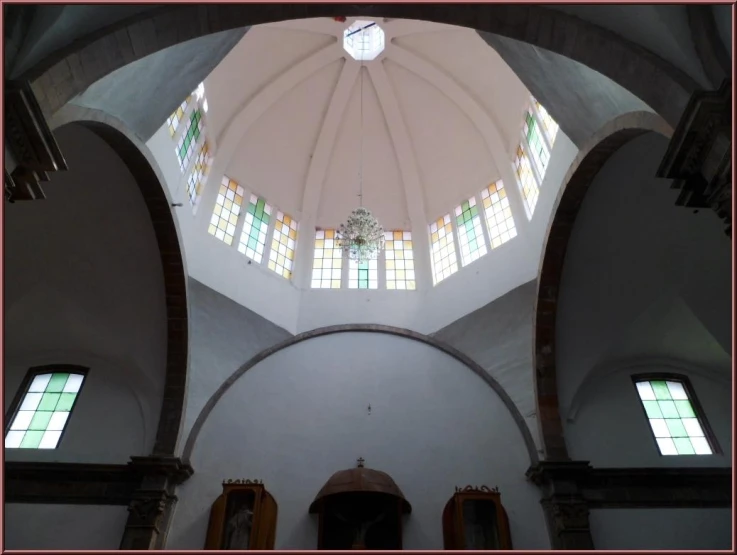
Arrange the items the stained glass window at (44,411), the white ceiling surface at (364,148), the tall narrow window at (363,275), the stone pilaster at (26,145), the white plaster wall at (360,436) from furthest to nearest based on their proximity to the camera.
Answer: the tall narrow window at (363,275) → the white ceiling surface at (364,148) → the stained glass window at (44,411) → the white plaster wall at (360,436) → the stone pilaster at (26,145)

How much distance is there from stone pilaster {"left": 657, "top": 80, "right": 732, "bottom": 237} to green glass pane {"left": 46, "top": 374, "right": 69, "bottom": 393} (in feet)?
37.5

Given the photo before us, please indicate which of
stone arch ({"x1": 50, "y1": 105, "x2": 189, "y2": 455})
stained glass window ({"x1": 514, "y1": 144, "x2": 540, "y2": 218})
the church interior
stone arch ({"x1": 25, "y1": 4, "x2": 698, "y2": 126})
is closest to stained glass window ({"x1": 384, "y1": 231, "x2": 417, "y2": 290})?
the church interior

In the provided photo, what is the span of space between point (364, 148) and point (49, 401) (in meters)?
9.82

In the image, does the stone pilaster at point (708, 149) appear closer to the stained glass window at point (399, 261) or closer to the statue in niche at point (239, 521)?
the statue in niche at point (239, 521)

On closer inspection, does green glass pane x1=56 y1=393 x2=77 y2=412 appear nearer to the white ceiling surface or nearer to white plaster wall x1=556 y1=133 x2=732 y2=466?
the white ceiling surface

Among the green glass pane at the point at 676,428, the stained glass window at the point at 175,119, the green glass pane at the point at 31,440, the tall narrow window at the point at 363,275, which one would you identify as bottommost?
the green glass pane at the point at 31,440

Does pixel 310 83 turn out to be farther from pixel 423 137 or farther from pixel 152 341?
pixel 152 341

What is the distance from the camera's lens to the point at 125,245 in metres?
10.5

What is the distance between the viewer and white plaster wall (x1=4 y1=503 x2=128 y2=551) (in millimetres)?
9430

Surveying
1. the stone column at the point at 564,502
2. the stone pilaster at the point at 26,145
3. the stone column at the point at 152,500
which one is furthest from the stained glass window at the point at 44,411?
the stone column at the point at 564,502

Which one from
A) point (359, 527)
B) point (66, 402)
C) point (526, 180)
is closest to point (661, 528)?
point (359, 527)

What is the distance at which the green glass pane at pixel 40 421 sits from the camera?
428 inches

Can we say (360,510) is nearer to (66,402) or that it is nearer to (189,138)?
(66,402)

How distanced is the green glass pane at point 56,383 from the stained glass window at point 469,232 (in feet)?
29.4
